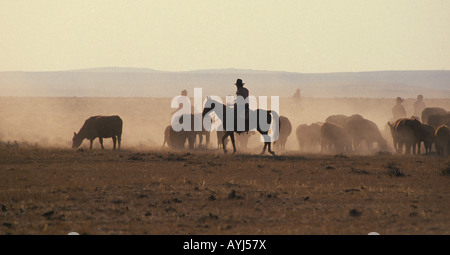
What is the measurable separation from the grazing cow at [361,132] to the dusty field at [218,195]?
853cm

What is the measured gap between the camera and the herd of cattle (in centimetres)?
2969

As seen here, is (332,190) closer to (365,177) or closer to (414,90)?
(365,177)

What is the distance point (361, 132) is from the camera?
34.2 meters

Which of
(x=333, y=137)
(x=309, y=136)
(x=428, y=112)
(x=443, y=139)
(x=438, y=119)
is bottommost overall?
(x=443, y=139)

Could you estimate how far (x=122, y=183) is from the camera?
59.7 feet

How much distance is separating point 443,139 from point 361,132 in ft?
20.3

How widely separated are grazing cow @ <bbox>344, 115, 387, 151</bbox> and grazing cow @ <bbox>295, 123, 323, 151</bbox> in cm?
218

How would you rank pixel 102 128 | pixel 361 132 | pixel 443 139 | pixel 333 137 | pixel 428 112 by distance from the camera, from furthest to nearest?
pixel 428 112, pixel 361 132, pixel 333 137, pixel 102 128, pixel 443 139

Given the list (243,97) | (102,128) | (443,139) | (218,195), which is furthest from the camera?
(102,128)

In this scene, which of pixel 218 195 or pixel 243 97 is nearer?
pixel 218 195

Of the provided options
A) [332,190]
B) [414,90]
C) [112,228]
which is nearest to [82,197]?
[112,228]

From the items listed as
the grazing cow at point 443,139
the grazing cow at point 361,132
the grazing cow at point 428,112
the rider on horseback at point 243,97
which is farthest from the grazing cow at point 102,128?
the grazing cow at point 428,112

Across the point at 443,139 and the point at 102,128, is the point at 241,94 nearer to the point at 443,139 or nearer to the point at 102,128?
the point at 102,128

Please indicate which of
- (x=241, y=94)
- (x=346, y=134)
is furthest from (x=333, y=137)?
(x=241, y=94)
